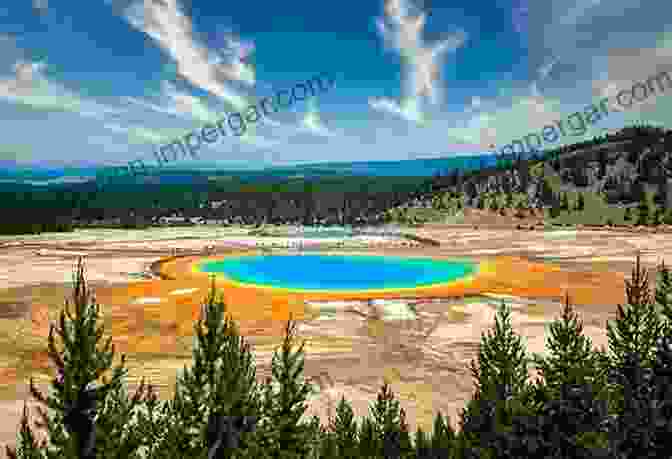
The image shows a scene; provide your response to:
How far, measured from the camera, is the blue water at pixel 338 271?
56.1 meters

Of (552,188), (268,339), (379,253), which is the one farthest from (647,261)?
(552,188)

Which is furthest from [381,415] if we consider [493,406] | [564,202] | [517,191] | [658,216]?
[517,191]

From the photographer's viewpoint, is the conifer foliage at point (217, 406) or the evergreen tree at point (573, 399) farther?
the evergreen tree at point (573, 399)

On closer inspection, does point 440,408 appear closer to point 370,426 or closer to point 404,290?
point 370,426

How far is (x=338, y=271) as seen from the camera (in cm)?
6488

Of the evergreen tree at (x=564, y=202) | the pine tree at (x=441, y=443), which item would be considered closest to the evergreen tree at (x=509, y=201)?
the evergreen tree at (x=564, y=202)

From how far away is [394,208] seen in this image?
169 metres

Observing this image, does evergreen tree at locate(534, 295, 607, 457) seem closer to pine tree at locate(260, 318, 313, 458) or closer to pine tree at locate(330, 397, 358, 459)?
pine tree at locate(330, 397, 358, 459)

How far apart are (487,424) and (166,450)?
10.3 m

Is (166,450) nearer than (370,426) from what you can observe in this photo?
Yes

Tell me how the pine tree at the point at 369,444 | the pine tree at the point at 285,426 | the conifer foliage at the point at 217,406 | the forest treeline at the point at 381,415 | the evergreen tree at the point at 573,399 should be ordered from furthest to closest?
the pine tree at the point at 369,444 < the evergreen tree at the point at 573,399 < the pine tree at the point at 285,426 < the conifer foliage at the point at 217,406 < the forest treeline at the point at 381,415

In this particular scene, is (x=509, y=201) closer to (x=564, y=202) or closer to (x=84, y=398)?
(x=564, y=202)

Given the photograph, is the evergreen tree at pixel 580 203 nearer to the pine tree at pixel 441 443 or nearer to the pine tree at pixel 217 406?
the pine tree at pixel 441 443

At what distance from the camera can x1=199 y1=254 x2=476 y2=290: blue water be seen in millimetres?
56062
